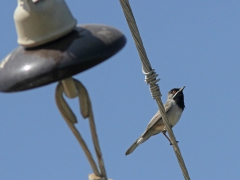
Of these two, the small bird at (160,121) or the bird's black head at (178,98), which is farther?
the bird's black head at (178,98)

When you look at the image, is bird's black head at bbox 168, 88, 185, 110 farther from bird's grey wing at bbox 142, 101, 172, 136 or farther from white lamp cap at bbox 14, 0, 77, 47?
white lamp cap at bbox 14, 0, 77, 47

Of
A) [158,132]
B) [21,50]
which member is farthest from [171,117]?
[21,50]

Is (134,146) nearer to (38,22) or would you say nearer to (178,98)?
(178,98)

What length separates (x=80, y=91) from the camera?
2.66 metres

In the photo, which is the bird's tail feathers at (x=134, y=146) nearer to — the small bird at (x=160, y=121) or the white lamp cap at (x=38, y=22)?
the small bird at (x=160, y=121)

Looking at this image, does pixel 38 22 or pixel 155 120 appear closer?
pixel 38 22

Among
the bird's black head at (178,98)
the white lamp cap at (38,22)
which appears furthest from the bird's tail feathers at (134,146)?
→ the white lamp cap at (38,22)

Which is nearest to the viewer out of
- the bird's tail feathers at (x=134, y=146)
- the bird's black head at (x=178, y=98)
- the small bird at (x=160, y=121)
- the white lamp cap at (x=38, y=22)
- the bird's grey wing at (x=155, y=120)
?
the white lamp cap at (x=38, y=22)

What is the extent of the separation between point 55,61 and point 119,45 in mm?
281

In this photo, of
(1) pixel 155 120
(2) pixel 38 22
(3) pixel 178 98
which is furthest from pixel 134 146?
(2) pixel 38 22

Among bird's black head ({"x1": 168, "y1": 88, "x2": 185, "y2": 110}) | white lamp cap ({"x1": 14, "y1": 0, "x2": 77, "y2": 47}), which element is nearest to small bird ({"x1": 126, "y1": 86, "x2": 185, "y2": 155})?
bird's black head ({"x1": 168, "y1": 88, "x2": 185, "y2": 110})

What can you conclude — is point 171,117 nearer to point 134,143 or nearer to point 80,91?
point 134,143

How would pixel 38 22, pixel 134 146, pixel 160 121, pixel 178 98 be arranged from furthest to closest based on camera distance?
pixel 178 98 → pixel 160 121 → pixel 134 146 → pixel 38 22

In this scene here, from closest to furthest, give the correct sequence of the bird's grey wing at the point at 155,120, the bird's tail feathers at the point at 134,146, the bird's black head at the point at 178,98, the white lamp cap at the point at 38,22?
the white lamp cap at the point at 38,22
the bird's tail feathers at the point at 134,146
the bird's grey wing at the point at 155,120
the bird's black head at the point at 178,98
